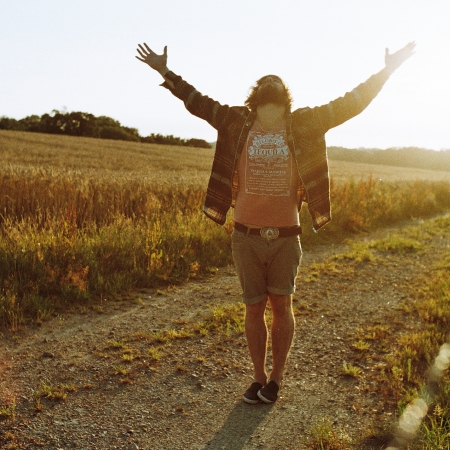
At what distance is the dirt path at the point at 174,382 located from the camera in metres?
3.30

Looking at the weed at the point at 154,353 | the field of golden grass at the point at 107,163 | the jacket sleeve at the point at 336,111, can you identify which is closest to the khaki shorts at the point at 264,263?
the jacket sleeve at the point at 336,111

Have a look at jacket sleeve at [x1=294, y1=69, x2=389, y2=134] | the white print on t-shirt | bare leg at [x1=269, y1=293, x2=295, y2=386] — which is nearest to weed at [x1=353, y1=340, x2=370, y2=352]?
bare leg at [x1=269, y1=293, x2=295, y2=386]

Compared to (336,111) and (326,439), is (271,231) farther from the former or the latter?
(326,439)

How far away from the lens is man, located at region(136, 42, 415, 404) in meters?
3.41

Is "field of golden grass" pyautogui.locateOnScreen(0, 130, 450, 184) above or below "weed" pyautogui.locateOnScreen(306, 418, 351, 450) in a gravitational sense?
above

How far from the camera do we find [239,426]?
3414 mm

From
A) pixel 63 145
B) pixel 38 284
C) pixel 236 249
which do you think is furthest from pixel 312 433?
pixel 63 145

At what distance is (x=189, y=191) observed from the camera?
11.9 meters

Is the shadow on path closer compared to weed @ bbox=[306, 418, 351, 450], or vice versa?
weed @ bbox=[306, 418, 351, 450]

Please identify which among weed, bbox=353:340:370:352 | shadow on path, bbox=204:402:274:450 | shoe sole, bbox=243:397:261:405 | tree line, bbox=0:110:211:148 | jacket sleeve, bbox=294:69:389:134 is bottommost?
shadow on path, bbox=204:402:274:450

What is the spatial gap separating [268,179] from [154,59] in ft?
4.44

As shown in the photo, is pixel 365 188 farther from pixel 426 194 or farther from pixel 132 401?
pixel 132 401

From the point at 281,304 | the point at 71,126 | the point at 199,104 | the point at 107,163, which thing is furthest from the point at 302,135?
→ the point at 71,126

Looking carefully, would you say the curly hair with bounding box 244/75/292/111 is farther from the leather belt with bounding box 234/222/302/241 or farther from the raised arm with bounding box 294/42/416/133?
the leather belt with bounding box 234/222/302/241
